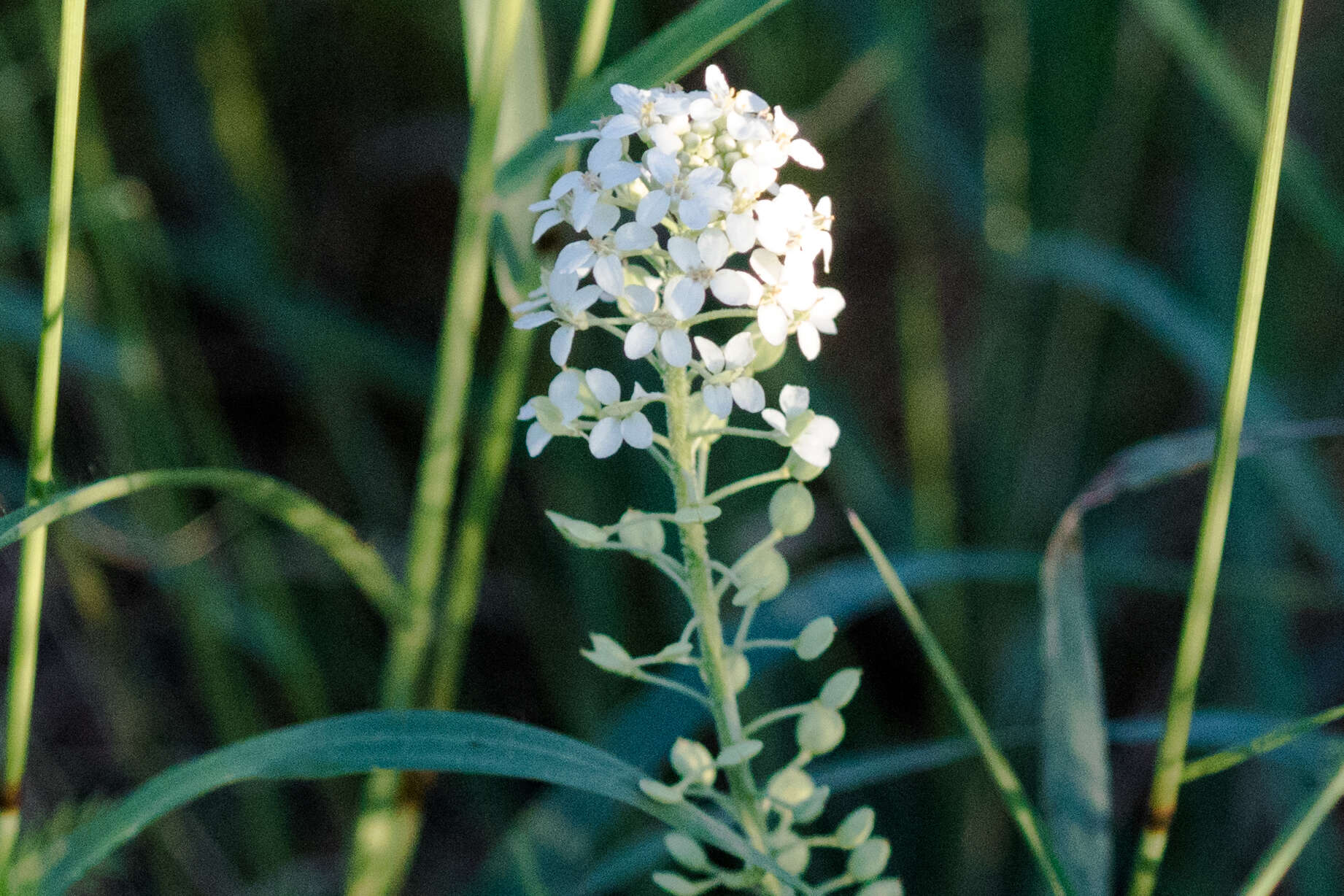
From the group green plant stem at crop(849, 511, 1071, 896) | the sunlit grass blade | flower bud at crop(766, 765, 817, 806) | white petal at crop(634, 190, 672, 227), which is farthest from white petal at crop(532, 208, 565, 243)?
the sunlit grass blade

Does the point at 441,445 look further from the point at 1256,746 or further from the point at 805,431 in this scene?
the point at 1256,746

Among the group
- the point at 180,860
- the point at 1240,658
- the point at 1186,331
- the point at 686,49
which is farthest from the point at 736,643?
the point at 1240,658

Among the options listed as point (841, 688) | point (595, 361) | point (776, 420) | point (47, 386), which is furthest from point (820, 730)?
point (595, 361)

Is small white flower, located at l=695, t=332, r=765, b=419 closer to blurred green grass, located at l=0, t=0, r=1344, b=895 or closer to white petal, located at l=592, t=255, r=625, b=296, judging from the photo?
white petal, located at l=592, t=255, r=625, b=296

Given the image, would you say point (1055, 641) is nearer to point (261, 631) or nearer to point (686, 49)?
point (686, 49)

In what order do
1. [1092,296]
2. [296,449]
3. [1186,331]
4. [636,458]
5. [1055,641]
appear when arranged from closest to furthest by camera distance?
[1055,641]
[1186,331]
[636,458]
[1092,296]
[296,449]

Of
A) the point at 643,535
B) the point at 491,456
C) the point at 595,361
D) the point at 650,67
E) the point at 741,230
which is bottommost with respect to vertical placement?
the point at 643,535
